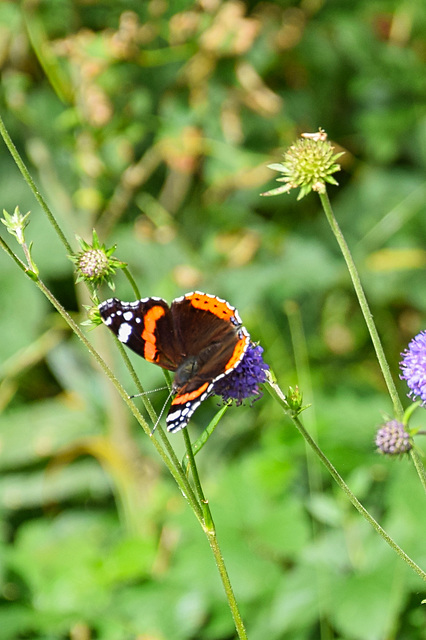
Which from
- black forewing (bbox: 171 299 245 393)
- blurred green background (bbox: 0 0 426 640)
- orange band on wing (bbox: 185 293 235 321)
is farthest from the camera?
blurred green background (bbox: 0 0 426 640)

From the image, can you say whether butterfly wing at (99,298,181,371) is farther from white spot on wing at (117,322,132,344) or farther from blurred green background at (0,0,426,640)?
blurred green background at (0,0,426,640)

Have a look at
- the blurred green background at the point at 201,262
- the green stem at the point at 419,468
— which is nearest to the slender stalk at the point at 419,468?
the green stem at the point at 419,468

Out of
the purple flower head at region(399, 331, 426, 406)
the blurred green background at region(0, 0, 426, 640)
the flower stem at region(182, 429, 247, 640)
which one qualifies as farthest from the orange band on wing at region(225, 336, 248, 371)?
the blurred green background at region(0, 0, 426, 640)

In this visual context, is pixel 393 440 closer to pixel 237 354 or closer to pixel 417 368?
pixel 417 368

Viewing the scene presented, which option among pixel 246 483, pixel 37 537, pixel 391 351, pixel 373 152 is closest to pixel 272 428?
pixel 246 483

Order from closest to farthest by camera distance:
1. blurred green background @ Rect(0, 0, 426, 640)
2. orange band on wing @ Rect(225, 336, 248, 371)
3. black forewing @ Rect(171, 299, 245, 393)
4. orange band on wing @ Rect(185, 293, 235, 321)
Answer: orange band on wing @ Rect(225, 336, 248, 371) → black forewing @ Rect(171, 299, 245, 393) → orange band on wing @ Rect(185, 293, 235, 321) → blurred green background @ Rect(0, 0, 426, 640)

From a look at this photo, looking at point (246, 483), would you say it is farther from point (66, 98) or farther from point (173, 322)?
point (66, 98)
